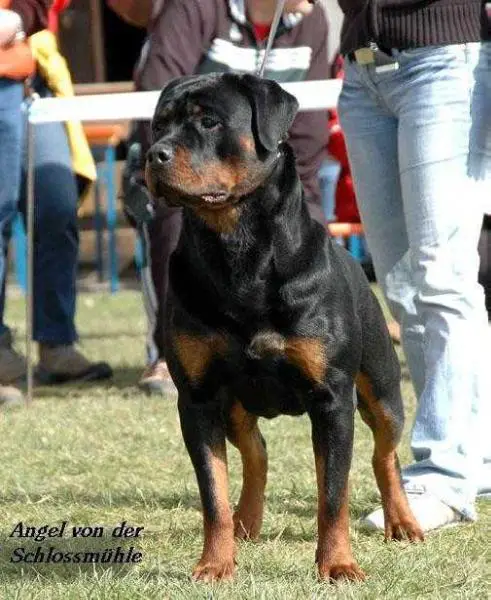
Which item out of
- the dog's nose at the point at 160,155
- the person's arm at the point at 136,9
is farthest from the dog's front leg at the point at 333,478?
the person's arm at the point at 136,9

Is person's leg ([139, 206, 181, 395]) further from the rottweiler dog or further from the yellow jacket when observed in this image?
the rottweiler dog

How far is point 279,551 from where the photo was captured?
4023 millimetres

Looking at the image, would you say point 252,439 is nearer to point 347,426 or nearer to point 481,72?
point 347,426

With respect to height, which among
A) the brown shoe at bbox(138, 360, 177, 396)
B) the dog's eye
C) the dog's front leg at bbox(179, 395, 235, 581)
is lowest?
the brown shoe at bbox(138, 360, 177, 396)

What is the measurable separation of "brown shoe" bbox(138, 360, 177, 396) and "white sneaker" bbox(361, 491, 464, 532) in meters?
2.80

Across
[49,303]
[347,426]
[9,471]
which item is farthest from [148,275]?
[347,426]

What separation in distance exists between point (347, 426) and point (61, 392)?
3.96 m

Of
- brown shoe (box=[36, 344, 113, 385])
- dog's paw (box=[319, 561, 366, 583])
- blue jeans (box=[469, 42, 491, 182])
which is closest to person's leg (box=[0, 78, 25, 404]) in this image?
brown shoe (box=[36, 344, 113, 385])

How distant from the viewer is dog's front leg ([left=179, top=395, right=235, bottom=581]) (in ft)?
12.0

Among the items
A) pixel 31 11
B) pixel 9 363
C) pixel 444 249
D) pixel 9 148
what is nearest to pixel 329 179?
pixel 9 363

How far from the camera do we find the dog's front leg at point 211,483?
3.66 metres

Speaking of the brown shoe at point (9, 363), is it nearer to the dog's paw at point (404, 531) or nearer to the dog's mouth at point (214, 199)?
the dog's paw at point (404, 531)

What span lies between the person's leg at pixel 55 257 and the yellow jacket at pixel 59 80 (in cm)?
13

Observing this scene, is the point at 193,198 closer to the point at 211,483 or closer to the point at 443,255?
the point at 211,483
